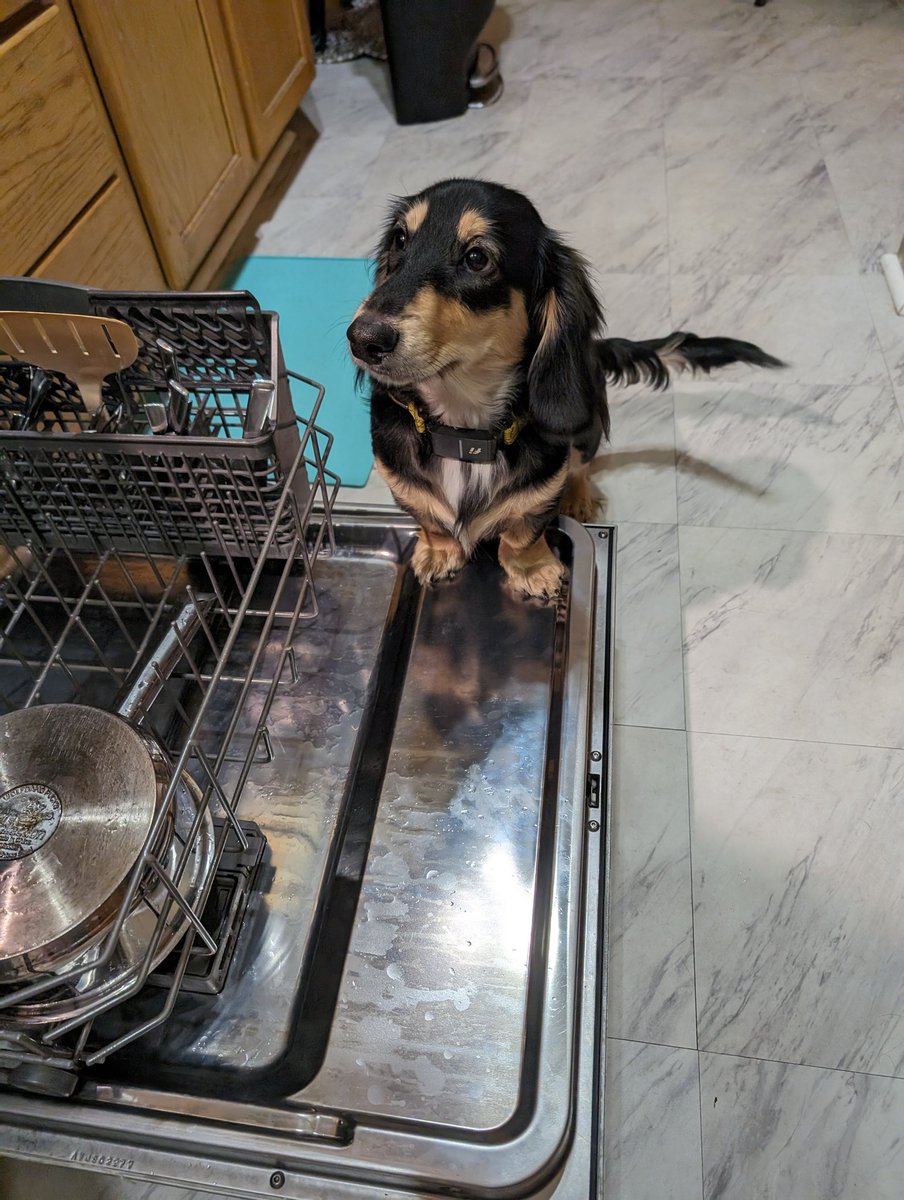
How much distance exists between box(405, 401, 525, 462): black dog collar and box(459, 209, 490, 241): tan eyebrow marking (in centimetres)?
21

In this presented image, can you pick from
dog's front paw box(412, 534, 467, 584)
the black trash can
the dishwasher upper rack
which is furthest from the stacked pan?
the black trash can

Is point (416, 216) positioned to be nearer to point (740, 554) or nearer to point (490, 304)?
point (490, 304)

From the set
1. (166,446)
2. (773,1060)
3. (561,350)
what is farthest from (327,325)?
(773,1060)

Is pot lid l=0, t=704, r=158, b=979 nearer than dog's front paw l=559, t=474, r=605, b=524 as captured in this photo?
Yes

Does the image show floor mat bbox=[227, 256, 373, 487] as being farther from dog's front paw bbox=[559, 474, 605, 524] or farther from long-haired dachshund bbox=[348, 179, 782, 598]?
long-haired dachshund bbox=[348, 179, 782, 598]

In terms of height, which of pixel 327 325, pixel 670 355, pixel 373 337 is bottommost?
pixel 327 325

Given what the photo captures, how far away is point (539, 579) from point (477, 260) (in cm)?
40

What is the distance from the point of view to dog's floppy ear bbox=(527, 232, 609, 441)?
38.8 inches

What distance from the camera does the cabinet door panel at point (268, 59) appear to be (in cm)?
195

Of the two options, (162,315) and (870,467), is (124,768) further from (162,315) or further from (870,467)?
(870,467)

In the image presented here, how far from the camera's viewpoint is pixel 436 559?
106cm

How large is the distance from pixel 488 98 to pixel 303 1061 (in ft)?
9.12

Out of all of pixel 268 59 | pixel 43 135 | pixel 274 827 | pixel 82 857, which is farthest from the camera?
pixel 268 59

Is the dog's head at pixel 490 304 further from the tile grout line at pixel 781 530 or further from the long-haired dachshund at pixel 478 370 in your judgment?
the tile grout line at pixel 781 530
